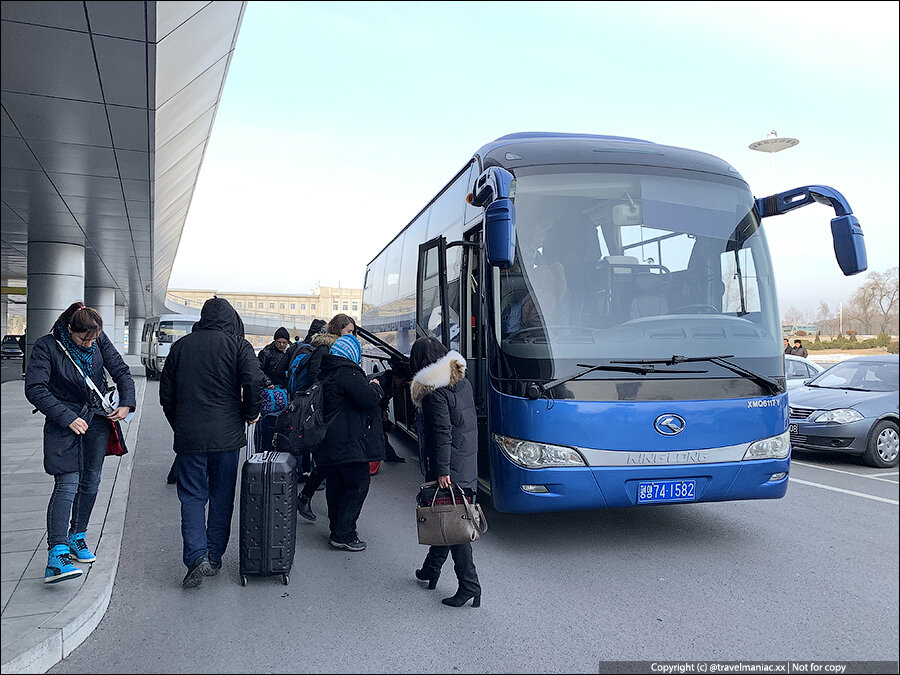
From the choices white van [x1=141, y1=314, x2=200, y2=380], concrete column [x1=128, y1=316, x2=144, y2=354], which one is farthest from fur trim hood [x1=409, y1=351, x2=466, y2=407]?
concrete column [x1=128, y1=316, x2=144, y2=354]

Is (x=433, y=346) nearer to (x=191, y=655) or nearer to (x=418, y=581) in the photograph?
(x=418, y=581)

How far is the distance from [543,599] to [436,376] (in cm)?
164

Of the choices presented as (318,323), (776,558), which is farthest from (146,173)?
(776,558)

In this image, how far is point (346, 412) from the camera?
5488mm

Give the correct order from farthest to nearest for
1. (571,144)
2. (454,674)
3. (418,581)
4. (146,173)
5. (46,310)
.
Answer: (46,310) → (146,173) → (571,144) → (418,581) → (454,674)

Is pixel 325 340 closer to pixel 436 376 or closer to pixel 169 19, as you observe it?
pixel 436 376

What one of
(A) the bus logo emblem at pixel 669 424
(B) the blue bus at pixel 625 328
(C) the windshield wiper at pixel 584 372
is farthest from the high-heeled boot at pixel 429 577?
(A) the bus logo emblem at pixel 669 424

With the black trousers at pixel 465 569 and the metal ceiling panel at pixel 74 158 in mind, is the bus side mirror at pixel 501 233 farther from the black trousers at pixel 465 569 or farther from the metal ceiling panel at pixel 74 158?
the metal ceiling panel at pixel 74 158

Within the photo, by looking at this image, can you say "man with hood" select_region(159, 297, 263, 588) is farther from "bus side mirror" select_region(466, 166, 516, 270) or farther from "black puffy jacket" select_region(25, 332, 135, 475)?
"bus side mirror" select_region(466, 166, 516, 270)

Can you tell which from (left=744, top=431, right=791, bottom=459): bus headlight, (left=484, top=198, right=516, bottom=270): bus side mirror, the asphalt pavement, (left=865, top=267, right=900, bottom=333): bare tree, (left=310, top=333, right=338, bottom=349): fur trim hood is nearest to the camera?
(left=865, top=267, right=900, bottom=333): bare tree

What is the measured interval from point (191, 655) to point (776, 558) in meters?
4.27

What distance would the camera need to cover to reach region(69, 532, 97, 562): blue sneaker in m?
4.95

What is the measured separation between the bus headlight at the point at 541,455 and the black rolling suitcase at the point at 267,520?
5.68 feet

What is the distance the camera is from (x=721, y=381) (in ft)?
17.8
